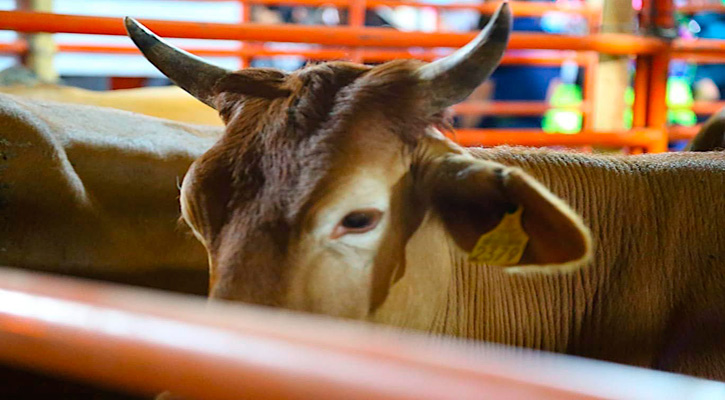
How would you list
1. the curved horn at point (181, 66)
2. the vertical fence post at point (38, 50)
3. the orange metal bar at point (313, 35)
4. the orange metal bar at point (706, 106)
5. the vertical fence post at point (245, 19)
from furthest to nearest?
the orange metal bar at point (706, 106)
the vertical fence post at point (245, 19)
the vertical fence post at point (38, 50)
the orange metal bar at point (313, 35)
the curved horn at point (181, 66)

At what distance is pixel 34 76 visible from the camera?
14.8 feet

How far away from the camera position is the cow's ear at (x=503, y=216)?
4.30 feet

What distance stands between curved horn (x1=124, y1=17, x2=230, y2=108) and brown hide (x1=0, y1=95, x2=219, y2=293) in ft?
0.96

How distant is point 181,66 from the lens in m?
1.84

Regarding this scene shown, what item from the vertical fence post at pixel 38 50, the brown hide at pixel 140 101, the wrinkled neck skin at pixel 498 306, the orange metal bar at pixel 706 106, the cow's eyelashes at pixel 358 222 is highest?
the vertical fence post at pixel 38 50

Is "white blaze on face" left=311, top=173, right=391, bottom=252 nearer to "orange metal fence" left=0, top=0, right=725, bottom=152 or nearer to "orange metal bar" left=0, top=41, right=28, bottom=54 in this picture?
"orange metal fence" left=0, top=0, right=725, bottom=152

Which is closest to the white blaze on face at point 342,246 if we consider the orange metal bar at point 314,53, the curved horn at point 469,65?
the curved horn at point 469,65

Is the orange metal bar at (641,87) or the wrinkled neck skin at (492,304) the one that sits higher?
the orange metal bar at (641,87)

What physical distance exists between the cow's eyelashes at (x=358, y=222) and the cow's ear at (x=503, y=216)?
0.44 feet

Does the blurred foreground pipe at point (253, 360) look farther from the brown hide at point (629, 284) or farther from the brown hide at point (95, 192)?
the brown hide at point (95, 192)

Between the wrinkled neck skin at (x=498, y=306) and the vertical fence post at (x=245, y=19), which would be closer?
the wrinkled neck skin at (x=498, y=306)

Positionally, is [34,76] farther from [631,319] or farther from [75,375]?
[75,375]

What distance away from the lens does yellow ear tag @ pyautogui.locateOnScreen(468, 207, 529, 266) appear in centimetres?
139

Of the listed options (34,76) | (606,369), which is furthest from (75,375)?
(34,76)
